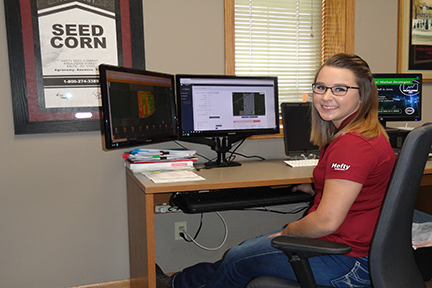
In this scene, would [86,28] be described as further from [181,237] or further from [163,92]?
[181,237]

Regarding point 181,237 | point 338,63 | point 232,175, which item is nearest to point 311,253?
point 338,63

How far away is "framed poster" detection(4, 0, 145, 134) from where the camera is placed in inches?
77.4

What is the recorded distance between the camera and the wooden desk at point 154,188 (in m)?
1.54

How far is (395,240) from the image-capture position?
97cm

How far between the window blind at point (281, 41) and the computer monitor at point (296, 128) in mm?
497

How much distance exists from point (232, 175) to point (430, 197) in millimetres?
1522

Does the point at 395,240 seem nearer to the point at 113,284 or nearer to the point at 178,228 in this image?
the point at 178,228

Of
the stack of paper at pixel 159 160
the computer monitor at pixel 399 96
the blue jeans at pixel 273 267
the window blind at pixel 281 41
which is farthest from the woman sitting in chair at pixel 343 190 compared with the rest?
the window blind at pixel 281 41

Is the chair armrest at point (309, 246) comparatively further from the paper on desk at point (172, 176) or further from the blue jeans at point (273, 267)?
the paper on desk at point (172, 176)

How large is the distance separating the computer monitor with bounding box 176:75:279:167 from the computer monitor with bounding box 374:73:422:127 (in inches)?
28.2

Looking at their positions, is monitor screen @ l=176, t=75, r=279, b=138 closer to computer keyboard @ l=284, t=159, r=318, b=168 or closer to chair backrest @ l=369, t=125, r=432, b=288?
computer keyboard @ l=284, t=159, r=318, b=168

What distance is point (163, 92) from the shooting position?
6.61 feet

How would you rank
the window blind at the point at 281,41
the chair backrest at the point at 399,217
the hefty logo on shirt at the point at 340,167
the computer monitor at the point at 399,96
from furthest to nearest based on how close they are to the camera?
the window blind at the point at 281,41 < the computer monitor at the point at 399,96 < the hefty logo on shirt at the point at 340,167 < the chair backrest at the point at 399,217

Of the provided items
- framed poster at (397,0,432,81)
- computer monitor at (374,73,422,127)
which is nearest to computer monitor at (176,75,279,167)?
computer monitor at (374,73,422,127)
